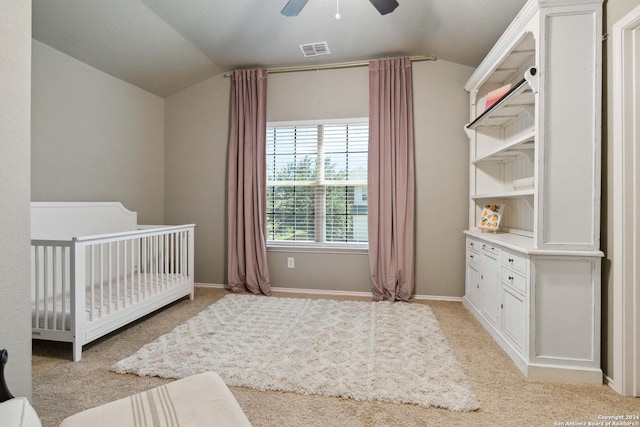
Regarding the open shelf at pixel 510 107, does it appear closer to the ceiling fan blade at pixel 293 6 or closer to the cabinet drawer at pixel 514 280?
the cabinet drawer at pixel 514 280

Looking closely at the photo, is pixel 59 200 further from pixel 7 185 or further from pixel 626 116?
pixel 626 116

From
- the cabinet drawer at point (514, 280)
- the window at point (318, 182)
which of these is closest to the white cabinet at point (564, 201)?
the cabinet drawer at point (514, 280)

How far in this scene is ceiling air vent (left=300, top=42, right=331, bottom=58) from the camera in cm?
310

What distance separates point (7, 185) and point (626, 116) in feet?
8.90

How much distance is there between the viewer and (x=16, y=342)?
1137 mm

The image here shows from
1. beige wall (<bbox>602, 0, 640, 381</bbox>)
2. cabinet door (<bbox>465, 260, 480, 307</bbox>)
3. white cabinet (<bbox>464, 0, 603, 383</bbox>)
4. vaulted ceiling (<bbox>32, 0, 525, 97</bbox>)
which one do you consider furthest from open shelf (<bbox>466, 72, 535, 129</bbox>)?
cabinet door (<bbox>465, 260, 480, 307</bbox>)

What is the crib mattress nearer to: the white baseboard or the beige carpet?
the beige carpet

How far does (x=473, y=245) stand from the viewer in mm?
2898

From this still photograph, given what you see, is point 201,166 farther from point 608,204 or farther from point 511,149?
point 608,204

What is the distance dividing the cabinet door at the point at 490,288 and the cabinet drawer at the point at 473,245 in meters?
0.14

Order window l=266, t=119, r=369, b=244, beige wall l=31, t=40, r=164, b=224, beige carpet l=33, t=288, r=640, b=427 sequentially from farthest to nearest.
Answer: window l=266, t=119, r=369, b=244 → beige wall l=31, t=40, r=164, b=224 → beige carpet l=33, t=288, r=640, b=427

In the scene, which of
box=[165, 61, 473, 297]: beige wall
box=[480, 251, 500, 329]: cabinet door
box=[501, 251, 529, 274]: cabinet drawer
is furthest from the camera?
box=[165, 61, 473, 297]: beige wall

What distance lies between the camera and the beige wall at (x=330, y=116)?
3.31 metres

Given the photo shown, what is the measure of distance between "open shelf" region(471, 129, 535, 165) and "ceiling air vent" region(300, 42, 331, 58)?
1783 mm
